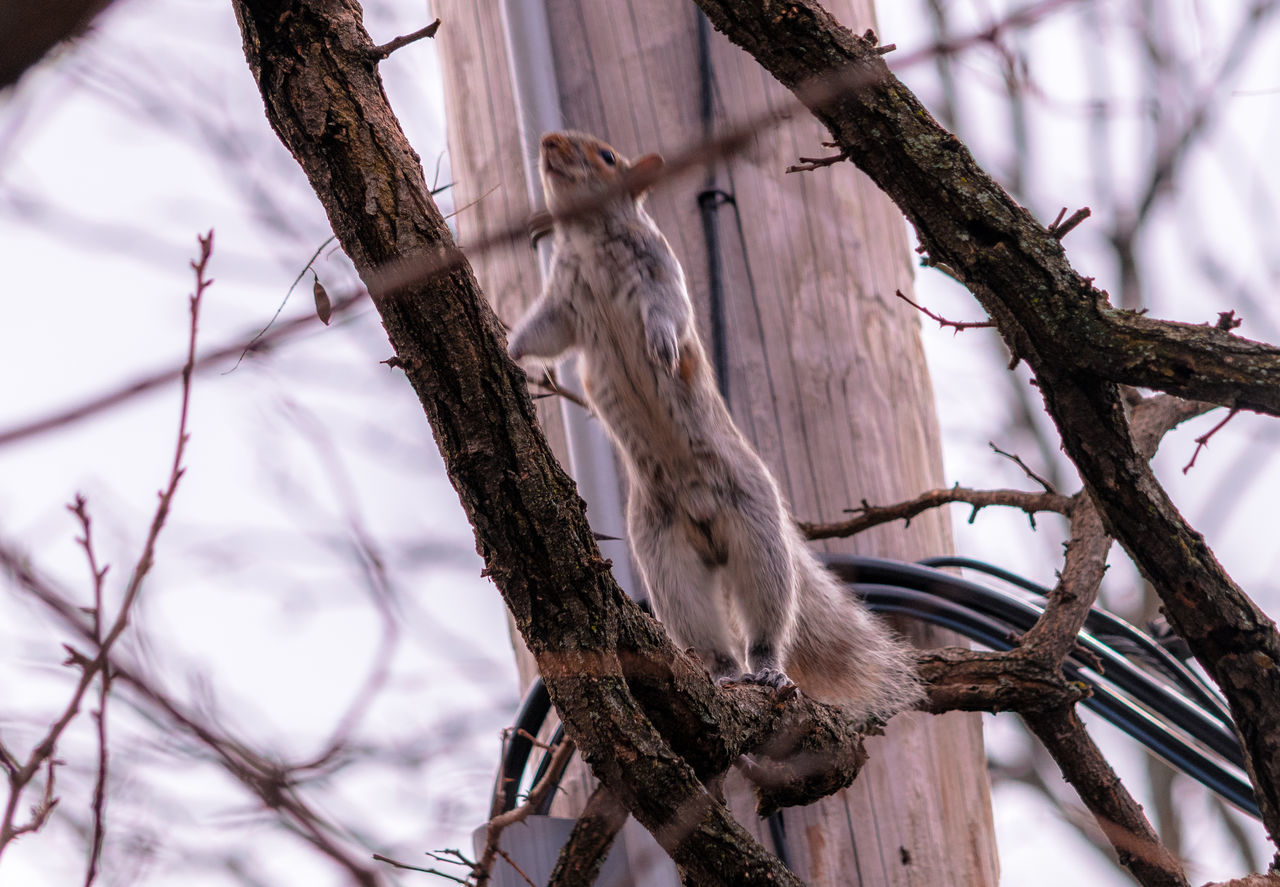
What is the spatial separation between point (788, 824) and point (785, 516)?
0.77 metres

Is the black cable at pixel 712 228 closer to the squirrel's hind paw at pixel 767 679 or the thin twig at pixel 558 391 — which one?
the thin twig at pixel 558 391

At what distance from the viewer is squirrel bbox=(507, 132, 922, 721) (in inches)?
111

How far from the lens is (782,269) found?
3041 mm

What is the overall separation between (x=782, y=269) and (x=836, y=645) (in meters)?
1.03

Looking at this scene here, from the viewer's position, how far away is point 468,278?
4.95 ft

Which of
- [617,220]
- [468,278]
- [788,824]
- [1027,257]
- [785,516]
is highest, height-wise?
[617,220]

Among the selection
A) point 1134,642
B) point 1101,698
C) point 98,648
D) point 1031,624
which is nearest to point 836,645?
point 1031,624

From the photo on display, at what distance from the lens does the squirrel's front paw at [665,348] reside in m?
2.73

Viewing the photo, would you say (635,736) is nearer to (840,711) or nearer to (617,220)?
(840,711)

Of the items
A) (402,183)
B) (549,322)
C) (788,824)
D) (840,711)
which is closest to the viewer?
(402,183)

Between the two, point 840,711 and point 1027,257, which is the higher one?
point 1027,257

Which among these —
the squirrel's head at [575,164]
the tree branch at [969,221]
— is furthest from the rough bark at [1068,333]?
the squirrel's head at [575,164]

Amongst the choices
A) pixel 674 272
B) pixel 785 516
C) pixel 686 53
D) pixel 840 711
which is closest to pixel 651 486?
pixel 785 516

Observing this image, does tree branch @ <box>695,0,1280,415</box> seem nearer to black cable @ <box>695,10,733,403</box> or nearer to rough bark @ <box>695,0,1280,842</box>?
rough bark @ <box>695,0,1280,842</box>
